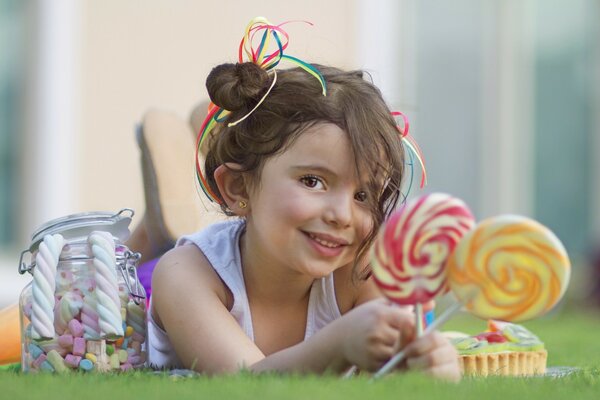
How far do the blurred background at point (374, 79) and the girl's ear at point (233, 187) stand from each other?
104 inches

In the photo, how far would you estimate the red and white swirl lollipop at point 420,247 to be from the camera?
2.18m

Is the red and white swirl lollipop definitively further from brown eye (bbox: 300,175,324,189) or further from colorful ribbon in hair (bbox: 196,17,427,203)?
colorful ribbon in hair (bbox: 196,17,427,203)

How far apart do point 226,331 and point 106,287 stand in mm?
295

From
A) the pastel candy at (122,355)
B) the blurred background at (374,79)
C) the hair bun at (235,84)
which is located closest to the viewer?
the pastel candy at (122,355)

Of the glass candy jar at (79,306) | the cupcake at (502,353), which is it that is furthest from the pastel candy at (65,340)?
the cupcake at (502,353)

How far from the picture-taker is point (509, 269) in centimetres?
216

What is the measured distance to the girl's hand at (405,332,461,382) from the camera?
2.16 metres

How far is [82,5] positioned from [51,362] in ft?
16.0

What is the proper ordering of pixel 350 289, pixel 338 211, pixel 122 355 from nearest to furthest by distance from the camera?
1. pixel 338 211
2. pixel 122 355
3. pixel 350 289

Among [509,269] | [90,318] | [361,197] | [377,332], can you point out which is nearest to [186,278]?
[90,318]

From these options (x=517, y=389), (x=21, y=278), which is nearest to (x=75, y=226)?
(x=517, y=389)

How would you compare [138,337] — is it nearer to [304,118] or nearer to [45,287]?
[45,287]

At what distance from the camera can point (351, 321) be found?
2232 millimetres

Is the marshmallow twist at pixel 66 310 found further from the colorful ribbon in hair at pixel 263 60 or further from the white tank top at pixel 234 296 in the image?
the colorful ribbon in hair at pixel 263 60
